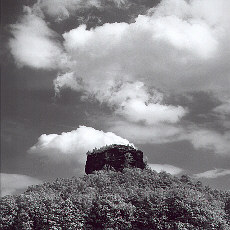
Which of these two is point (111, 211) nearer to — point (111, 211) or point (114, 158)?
point (111, 211)

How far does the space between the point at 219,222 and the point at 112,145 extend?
22977 mm

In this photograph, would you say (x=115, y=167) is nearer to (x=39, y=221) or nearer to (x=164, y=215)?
(x=164, y=215)

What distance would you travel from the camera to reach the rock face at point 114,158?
51.9m

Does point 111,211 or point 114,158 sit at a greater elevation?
point 114,158

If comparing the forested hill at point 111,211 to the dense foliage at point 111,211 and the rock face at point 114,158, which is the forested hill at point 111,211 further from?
the rock face at point 114,158

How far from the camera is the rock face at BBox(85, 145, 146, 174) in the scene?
5188cm

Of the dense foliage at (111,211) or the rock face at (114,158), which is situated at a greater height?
the rock face at (114,158)

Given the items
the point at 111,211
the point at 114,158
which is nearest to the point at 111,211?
the point at 111,211

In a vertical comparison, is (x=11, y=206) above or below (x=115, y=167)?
below

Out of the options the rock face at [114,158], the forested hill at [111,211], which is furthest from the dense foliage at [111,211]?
the rock face at [114,158]

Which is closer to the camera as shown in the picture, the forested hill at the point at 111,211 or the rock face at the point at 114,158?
the forested hill at the point at 111,211

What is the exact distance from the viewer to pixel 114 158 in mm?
52469

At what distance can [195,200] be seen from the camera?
34.5 meters

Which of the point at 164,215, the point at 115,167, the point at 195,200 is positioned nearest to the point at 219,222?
the point at 195,200
